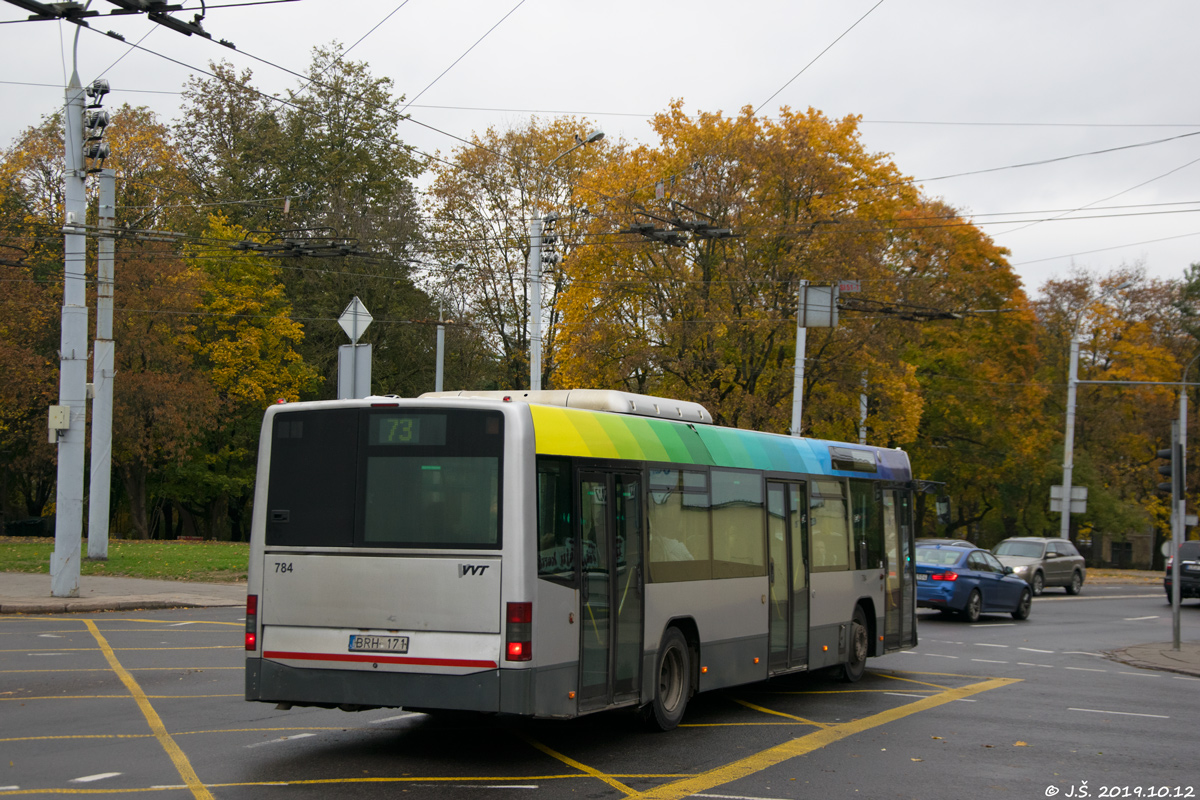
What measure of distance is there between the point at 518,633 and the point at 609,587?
4.22 ft

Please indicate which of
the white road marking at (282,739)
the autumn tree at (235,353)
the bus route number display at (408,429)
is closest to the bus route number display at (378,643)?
the white road marking at (282,739)

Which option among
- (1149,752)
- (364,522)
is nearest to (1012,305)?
(1149,752)

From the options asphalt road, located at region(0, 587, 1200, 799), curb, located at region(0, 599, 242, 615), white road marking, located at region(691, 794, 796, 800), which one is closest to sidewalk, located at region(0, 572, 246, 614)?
curb, located at region(0, 599, 242, 615)

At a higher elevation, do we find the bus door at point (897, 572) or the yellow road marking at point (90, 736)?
the bus door at point (897, 572)

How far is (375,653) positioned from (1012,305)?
142 feet

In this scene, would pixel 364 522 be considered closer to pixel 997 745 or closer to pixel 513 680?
pixel 513 680

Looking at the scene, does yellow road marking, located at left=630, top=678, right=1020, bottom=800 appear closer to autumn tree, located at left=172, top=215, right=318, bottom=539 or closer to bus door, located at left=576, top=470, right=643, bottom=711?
bus door, located at left=576, top=470, right=643, bottom=711

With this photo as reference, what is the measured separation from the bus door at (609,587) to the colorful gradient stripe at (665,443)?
257 mm

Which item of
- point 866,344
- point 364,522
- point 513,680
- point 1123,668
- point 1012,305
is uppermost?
point 1012,305

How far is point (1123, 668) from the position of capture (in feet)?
54.5

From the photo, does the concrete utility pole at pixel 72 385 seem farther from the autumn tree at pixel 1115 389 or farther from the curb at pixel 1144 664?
the autumn tree at pixel 1115 389

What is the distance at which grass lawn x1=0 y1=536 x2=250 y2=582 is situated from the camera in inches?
958

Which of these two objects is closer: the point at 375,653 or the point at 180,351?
the point at 375,653

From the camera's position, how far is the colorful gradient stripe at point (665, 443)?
8797mm
